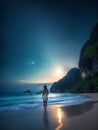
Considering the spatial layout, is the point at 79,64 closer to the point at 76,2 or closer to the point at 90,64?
the point at 90,64

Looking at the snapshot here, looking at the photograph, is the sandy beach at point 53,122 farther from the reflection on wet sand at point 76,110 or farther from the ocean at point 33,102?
the ocean at point 33,102

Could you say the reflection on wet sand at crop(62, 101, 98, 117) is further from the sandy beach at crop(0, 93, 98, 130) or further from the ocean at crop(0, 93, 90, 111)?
the ocean at crop(0, 93, 90, 111)

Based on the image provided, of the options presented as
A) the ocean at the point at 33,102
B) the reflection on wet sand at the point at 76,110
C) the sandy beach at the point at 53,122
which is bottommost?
the sandy beach at the point at 53,122

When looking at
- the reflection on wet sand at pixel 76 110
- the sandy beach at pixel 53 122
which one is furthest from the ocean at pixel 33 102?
the sandy beach at pixel 53 122

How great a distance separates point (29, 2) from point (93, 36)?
130 ft

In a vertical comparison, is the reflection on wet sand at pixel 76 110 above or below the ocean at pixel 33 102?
below

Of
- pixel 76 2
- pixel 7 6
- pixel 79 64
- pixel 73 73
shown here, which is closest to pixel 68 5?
pixel 76 2

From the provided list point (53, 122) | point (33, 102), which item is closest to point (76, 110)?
point (53, 122)

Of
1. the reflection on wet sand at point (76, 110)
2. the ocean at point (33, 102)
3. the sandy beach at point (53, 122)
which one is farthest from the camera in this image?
the ocean at point (33, 102)

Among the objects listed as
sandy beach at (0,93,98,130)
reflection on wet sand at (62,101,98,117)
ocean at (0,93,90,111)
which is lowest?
sandy beach at (0,93,98,130)

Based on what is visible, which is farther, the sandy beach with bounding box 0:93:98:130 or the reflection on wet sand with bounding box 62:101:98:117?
the reflection on wet sand with bounding box 62:101:98:117

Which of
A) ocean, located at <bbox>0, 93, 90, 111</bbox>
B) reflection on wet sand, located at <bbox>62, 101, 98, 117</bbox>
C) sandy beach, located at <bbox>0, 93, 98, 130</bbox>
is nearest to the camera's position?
sandy beach, located at <bbox>0, 93, 98, 130</bbox>

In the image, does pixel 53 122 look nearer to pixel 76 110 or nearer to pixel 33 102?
pixel 76 110

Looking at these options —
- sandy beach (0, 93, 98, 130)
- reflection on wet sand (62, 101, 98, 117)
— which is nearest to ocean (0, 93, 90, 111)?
reflection on wet sand (62, 101, 98, 117)
